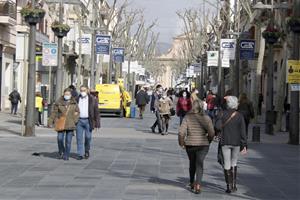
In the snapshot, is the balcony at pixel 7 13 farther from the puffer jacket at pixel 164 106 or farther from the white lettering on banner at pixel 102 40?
the puffer jacket at pixel 164 106

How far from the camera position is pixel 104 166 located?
54.0 feet

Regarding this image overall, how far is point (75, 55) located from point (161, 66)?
117 metres

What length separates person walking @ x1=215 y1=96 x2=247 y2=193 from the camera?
12.8m

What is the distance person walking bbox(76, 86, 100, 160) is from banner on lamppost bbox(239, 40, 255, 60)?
18411mm

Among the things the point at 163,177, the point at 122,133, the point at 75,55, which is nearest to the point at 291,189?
the point at 163,177

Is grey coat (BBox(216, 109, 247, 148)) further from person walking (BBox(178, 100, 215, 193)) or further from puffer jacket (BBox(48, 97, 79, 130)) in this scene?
puffer jacket (BBox(48, 97, 79, 130))

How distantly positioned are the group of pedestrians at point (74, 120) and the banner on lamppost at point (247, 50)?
60.3 ft

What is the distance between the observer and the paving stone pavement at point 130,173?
12523 millimetres

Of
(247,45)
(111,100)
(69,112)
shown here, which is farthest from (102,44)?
(69,112)

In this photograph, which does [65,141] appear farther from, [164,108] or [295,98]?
[164,108]

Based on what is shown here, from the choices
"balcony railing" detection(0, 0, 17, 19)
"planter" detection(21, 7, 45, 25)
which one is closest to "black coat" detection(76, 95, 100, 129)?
"planter" detection(21, 7, 45, 25)

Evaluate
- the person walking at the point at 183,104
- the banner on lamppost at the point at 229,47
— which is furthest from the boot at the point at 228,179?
the banner on lamppost at the point at 229,47

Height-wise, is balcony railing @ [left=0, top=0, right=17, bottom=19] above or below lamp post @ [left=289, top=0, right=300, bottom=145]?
above

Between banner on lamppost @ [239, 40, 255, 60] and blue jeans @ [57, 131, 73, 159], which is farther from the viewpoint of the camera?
banner on lamppost @ [239, 40, 255, 60]
